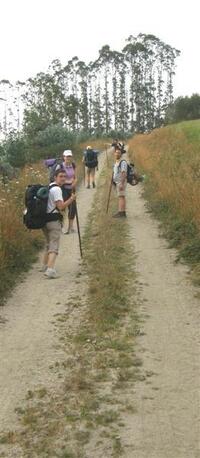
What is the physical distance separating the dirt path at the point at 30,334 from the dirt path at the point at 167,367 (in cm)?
96

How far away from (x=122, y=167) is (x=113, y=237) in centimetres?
281

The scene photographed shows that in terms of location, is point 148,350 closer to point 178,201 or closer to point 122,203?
point 178,201

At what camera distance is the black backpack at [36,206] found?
877 centimetres

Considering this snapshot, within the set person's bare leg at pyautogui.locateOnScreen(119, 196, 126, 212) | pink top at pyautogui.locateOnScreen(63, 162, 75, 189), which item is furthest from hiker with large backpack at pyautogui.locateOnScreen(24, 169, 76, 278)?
person's bare leg at pyautogui.locateOnScreen(119, 196, 126, 212)

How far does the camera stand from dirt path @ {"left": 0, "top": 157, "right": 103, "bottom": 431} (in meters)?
5.12

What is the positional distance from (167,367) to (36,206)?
163 inches

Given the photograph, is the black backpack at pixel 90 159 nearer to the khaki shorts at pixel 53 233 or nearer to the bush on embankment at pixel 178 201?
the bush on embankment at pixel 178 201

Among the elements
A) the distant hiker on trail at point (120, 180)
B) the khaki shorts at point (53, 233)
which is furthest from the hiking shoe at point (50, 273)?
the distant hiker on trail at point (120, 180)

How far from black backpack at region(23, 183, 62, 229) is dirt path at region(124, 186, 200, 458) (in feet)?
5.81

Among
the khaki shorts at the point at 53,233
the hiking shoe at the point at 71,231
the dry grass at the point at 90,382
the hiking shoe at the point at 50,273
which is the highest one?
the khaki shorts at the point at 53,233

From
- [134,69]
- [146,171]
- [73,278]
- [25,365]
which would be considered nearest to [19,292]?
[73,278]

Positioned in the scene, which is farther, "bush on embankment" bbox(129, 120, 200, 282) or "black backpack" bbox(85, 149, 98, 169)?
"black backpack" bbox(85, 149, 98, 169)

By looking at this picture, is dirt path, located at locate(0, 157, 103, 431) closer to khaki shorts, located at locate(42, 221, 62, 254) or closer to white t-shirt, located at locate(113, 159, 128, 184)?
khaki shorts, located at locate(42, 221, 62, 254)

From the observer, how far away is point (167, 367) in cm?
546
